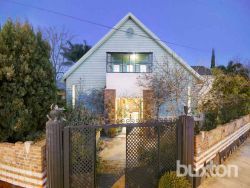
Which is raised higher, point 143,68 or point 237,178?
point 143,68

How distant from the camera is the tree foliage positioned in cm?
949

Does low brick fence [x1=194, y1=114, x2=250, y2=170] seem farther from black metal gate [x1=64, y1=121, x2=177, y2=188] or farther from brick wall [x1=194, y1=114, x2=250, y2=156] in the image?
black metal gate [x1=64, y1=121, x2=177, y2=188]

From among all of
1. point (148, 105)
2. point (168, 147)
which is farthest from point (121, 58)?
point (168, 147)

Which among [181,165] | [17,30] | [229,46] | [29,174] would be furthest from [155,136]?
[229,46]

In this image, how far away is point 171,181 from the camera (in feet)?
16.3

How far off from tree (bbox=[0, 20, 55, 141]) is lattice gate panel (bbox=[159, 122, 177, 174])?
13.0 feet

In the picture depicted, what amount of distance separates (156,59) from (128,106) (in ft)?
11.5

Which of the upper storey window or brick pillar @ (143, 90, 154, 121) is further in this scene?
the upper storey window

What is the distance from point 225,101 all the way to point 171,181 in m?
7.35

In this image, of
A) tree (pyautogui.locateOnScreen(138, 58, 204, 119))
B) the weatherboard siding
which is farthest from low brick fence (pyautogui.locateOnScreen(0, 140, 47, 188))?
the weatherboard siding

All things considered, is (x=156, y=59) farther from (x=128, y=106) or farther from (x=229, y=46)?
(x=229, y=46)

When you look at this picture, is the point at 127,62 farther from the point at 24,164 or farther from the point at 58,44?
the point at 58,44

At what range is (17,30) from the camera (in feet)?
22.9

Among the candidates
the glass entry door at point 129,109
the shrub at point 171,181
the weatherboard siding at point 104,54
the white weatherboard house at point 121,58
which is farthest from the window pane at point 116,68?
the shrub at point 171,181
